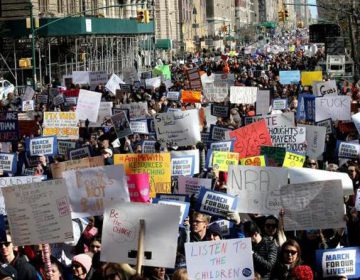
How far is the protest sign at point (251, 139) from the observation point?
12.4 metres

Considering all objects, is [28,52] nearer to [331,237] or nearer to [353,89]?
[353,89]

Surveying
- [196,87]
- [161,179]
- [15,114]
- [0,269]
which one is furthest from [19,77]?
[0,269]

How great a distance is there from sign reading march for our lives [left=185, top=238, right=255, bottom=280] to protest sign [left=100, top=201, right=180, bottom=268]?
29 cm

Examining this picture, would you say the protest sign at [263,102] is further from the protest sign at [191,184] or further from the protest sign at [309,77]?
the protest sign at [191,184]

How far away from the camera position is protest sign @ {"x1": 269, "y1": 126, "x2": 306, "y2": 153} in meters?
13.1

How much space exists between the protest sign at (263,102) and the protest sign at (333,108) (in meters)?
3.39

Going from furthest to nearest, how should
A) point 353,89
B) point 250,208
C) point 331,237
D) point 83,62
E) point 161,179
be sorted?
point 83,62 → point 353,89 → point 161,179 → point 250,208 → point 331,237

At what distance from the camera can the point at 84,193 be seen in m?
8.67

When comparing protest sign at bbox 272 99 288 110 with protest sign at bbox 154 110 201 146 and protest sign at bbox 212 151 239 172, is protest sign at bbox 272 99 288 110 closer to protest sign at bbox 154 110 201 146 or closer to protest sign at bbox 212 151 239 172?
protest sign at bbox 154 110 201 146

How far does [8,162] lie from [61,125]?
3177 millimetres

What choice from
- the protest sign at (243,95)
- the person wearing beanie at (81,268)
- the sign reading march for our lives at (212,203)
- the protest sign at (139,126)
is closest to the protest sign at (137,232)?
the person wearing beanie at (81,268)

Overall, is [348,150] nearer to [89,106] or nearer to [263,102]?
[89,106]

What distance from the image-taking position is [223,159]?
11.7 m

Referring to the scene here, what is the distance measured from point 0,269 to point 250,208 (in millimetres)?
2817
